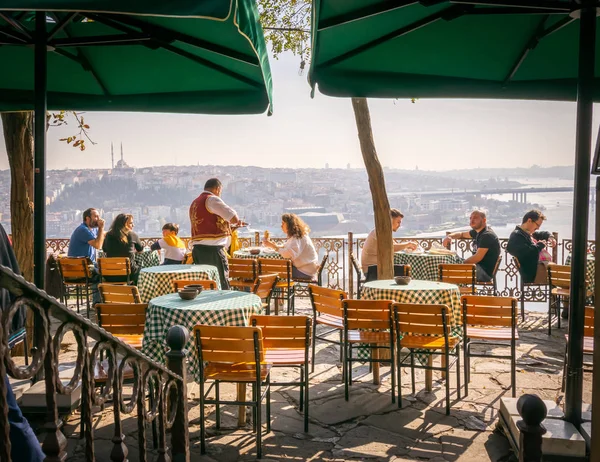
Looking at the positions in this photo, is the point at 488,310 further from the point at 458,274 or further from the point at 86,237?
the point at 86,237

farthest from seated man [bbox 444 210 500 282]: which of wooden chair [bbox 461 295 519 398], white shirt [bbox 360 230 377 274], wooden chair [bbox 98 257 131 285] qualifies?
wooden chair [bbox 98 257 131 285]

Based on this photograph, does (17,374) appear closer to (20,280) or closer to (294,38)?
(20,280)

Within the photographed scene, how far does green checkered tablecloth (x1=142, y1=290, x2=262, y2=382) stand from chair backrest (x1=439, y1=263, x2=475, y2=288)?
3.42m

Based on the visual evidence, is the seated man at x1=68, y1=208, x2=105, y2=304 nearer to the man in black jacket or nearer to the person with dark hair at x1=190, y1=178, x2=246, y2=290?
the person with dark hair at x1=190, y1=178, x2=246, y2=290

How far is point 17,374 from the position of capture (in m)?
1.26

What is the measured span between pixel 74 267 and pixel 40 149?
5123 millimetres

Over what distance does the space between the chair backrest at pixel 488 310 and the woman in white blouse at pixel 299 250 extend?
3.71 m

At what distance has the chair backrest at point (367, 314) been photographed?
4.96 m

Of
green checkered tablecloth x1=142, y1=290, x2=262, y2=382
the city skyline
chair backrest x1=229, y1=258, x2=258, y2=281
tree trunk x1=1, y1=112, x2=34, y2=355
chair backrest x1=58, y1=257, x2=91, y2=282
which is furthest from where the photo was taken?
the city skyline

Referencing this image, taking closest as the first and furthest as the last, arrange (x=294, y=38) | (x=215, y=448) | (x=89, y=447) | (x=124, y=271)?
(x=89, y=447) < (x=215, y=448) < (x=124, y=271) < (x=294, y=38)

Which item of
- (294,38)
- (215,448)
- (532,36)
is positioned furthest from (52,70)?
(294,38)

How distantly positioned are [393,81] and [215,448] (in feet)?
10.4

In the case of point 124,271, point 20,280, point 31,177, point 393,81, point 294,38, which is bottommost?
point 124,271

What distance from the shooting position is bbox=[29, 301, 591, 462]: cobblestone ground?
12.9 feet
